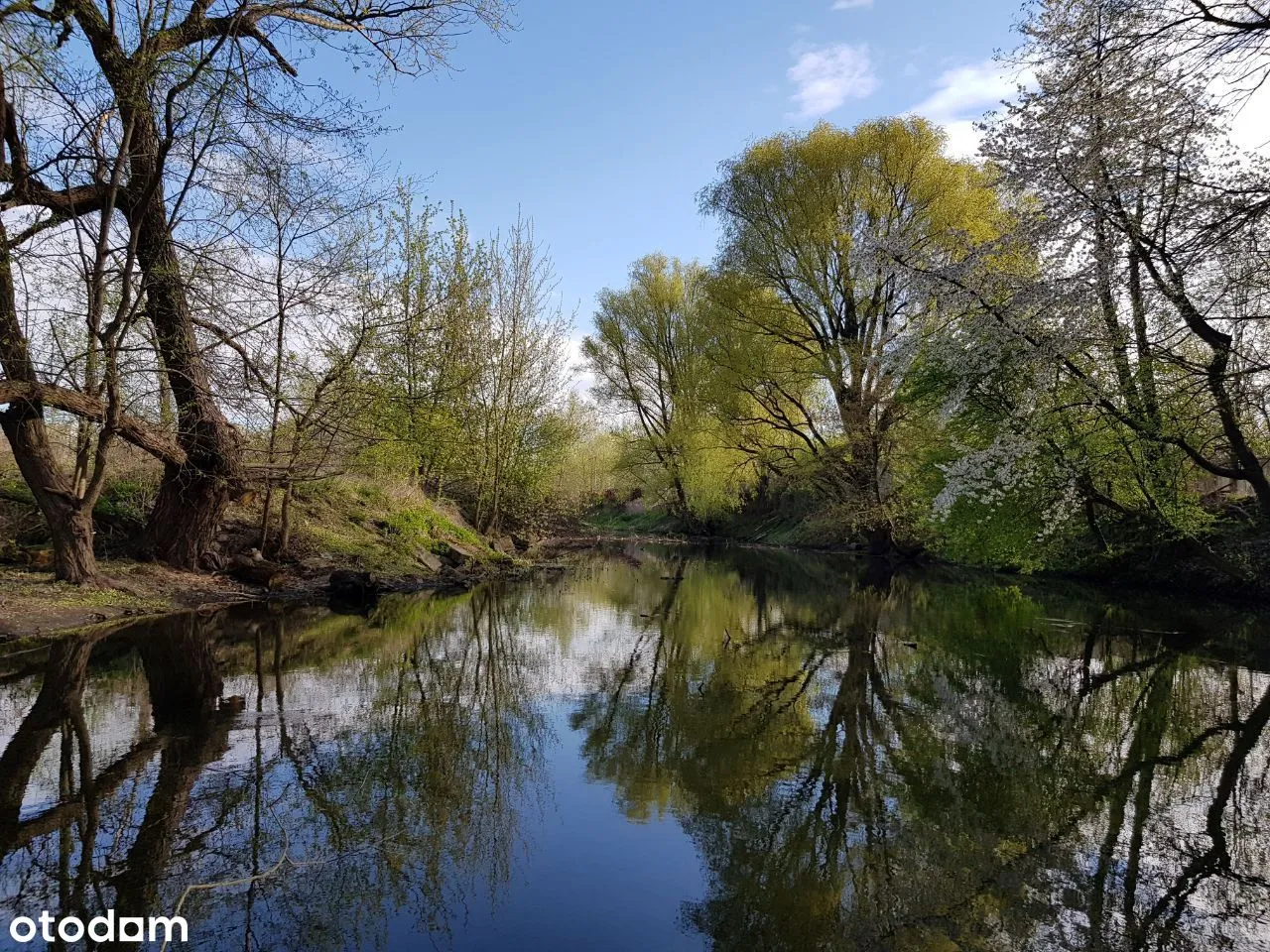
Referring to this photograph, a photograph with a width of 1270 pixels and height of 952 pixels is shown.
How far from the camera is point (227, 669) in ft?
27.0

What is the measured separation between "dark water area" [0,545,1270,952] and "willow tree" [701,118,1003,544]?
12343 mm

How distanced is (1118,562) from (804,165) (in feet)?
43.4

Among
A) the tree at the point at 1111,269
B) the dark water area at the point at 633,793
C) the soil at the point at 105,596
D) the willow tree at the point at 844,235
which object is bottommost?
the dark water area at the point at 633,793

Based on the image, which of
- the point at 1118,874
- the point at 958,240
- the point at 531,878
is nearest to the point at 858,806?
the point at 1118,874

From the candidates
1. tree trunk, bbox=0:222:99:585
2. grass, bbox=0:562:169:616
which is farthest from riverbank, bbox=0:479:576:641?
tree trunk, bbox=0:222:99:585

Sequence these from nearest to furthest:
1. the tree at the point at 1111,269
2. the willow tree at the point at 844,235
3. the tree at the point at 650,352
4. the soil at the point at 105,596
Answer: the tree at the point at 1111,269 < the soil at the point at 105,596 < the willow tree at the point at 844,235 < the tree at the point at 650,352

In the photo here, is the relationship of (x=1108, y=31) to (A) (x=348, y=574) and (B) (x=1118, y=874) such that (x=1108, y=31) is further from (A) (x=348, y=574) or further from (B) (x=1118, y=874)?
(A) (x=348, y=574)

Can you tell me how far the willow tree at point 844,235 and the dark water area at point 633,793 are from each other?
40.5 feet

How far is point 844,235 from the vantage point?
845 inches

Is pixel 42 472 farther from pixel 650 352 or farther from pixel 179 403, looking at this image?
pixel 650 352

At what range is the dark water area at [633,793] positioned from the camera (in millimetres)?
3672

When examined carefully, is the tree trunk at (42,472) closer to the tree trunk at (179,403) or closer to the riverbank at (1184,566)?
the tree trunk at (179,403)

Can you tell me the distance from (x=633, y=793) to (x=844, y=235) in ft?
63.2

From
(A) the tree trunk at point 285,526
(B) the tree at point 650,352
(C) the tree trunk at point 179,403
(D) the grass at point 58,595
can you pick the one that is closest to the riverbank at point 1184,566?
(B) the tree at point 650,352
